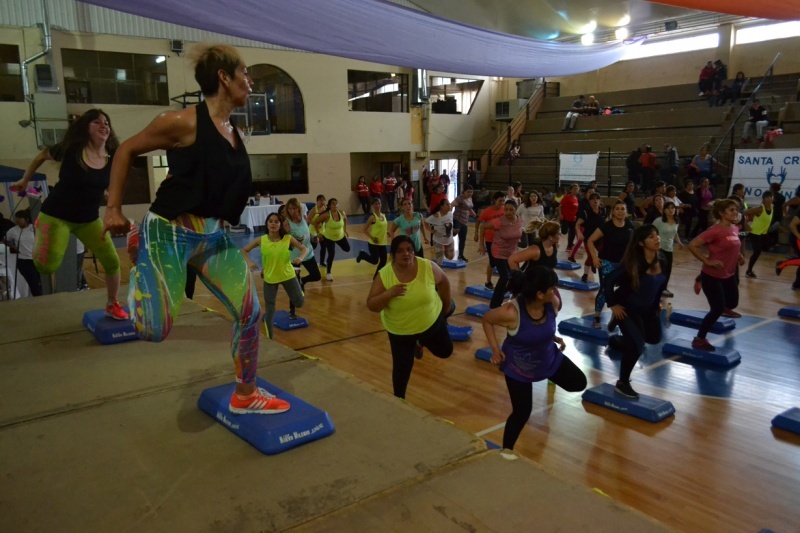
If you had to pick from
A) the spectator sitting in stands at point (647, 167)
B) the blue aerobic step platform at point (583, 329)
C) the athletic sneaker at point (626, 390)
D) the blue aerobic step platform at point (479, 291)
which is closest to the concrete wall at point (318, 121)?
the spectator sitting in stands at point (647, 167)

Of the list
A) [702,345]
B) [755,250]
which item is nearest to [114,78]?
[755,250]

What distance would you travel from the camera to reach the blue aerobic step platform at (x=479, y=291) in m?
9.26

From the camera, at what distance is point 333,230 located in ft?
34.1

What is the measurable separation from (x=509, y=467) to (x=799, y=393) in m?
4.32

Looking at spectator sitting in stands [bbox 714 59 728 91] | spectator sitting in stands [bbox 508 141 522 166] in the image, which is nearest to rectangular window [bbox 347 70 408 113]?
spectator sitting in stands [bbox 508 141 522 166]

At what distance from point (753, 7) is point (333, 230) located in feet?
22.1

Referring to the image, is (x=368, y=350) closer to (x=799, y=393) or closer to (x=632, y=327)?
(x=632, y=327)

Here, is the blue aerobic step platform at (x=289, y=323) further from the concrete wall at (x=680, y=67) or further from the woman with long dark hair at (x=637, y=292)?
the concrete wall at (x=680, y=67)

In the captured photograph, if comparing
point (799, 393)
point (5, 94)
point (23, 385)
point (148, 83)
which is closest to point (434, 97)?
point (148, 83)

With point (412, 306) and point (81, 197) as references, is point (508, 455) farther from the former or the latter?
point (81, 197)

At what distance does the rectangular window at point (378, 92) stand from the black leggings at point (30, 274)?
16535 mm

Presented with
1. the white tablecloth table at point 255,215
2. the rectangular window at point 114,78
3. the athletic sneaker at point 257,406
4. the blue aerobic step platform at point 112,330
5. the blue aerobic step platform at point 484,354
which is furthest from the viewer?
the rectangular window at point 114,78

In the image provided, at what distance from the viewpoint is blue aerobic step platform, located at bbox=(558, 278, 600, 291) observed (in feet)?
32.0

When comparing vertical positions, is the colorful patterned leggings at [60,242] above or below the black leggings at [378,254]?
above
